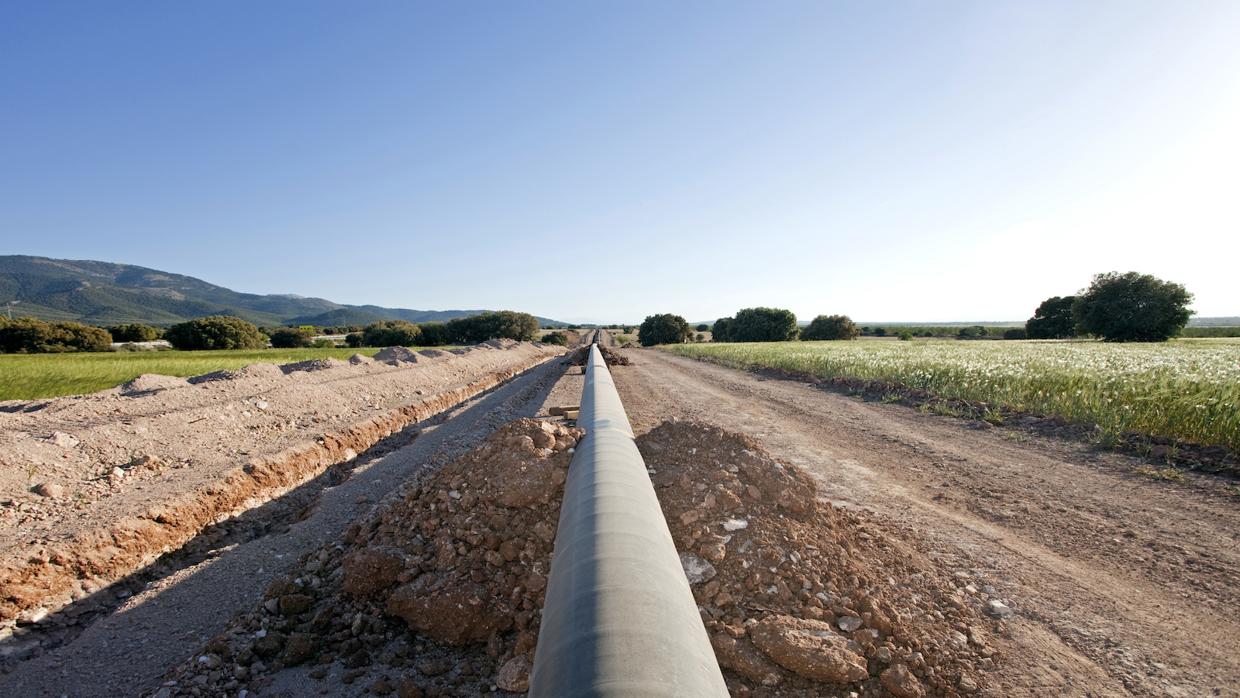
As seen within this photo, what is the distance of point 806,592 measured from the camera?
11.1 feet

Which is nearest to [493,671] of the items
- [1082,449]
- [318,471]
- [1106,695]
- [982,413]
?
[1106,695]

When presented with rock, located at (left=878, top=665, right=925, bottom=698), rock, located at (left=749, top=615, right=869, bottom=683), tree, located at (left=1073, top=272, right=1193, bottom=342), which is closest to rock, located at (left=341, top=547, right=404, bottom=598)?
rock, located at (left=749, top=615, right=869, bottom=683)

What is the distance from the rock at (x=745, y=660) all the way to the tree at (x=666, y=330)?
61.0 m

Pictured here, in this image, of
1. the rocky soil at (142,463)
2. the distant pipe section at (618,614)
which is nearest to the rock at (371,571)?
the distant pipe section at (618,614)

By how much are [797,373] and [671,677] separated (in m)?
19.5

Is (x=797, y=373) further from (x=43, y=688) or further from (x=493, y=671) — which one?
(x=43, y=688)

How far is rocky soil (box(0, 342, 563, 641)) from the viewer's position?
196 inches

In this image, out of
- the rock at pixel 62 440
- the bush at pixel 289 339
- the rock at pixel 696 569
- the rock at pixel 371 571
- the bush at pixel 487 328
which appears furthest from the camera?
the bush at pixel 487 328

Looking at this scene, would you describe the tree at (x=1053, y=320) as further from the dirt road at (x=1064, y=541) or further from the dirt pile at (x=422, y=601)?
the dirt pile at (x=422, y=601)

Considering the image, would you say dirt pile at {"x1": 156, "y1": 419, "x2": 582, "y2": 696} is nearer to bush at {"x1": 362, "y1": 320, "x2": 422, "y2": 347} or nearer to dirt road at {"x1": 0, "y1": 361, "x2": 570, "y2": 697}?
dirt road at {"x1": 0, "y1": 361, "x2": 570, "y2": 697}

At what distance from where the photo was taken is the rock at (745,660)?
280cm

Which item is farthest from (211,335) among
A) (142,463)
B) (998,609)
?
(998,609)

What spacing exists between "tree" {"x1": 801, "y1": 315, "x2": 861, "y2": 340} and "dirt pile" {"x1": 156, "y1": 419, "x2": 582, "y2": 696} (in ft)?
216

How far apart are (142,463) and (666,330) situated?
59.3 m
